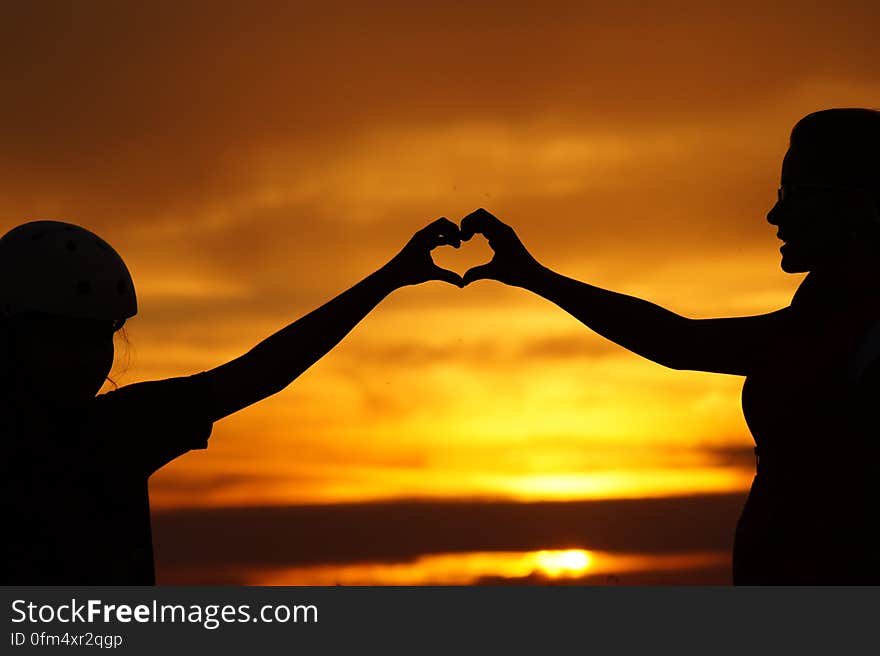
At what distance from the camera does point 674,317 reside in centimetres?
994

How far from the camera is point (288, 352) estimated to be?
28.2 feet

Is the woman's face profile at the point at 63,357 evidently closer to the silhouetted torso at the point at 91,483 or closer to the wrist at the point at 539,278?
the silhouetted torso at the point at 91,483

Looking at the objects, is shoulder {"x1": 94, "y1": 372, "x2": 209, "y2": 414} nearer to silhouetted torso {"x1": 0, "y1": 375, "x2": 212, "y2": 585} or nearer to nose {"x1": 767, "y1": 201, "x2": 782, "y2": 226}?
silhouetted torso {"x1": 0, "y1": 375, "x2": 212, "y2": 585}

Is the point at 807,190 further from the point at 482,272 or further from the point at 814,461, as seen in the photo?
the point at 482,272

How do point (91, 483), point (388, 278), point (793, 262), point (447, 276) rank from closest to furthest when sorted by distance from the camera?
point (91, 483) → point (793, 262) → point (388, 278) → point (447, 276)

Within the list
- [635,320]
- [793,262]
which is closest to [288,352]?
[635,320]

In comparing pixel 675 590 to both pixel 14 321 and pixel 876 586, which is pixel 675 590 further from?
pixel 14 321

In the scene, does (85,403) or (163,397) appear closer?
(85,403)

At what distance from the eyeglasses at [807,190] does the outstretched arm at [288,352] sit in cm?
308

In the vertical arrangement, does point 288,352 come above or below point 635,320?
below

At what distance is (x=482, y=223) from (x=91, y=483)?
4.17 metres

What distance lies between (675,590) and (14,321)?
16.8ft

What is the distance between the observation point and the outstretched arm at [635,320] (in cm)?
942

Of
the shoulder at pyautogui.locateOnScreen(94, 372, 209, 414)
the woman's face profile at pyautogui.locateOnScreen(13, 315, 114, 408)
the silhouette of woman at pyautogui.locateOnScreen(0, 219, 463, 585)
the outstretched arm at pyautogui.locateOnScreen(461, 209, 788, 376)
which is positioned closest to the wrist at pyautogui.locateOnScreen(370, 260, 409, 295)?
the silhouette of woman at pyautogui.locateOnScreen(0, 219, 463, 585)
